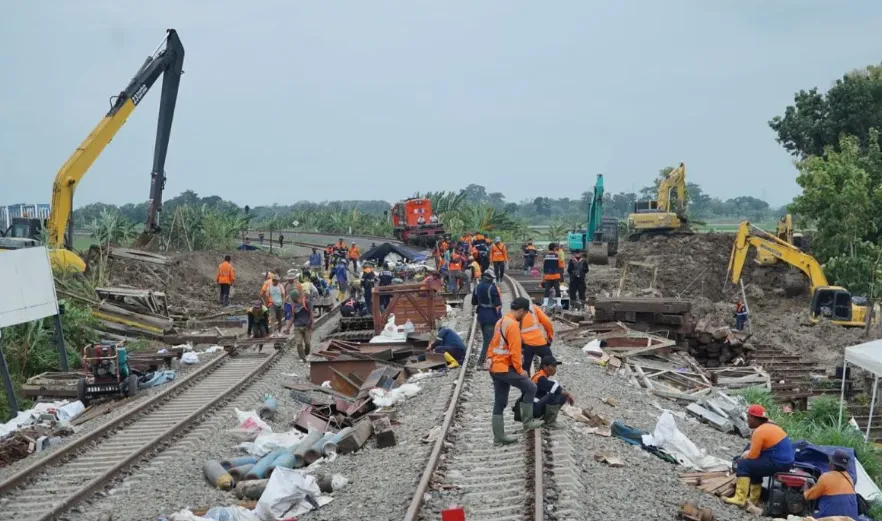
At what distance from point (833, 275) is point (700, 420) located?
25326 mm

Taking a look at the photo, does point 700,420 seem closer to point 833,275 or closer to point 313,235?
point 833,275

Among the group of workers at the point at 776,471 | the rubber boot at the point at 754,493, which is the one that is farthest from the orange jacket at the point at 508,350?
the rubber boot at the point at 754,493

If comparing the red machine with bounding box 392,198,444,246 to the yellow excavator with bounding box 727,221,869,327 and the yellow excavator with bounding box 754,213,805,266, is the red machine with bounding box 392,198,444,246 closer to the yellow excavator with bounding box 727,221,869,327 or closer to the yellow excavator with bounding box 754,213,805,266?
the yellow excavator with bounding box 727,221,869,327

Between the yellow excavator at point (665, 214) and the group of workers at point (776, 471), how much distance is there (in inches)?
1326

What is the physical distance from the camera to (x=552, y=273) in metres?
21.4

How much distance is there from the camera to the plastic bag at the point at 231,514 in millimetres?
8367

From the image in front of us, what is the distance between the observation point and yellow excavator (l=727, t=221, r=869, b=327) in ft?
89.9

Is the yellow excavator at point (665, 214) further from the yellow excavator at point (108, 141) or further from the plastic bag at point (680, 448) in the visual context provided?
the plastic bag at point (680, 448)

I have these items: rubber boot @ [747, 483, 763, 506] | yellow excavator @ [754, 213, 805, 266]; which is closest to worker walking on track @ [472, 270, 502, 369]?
rubber boot @ [747, 483, 763, 506]

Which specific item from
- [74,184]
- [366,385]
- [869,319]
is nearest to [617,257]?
[869,319]

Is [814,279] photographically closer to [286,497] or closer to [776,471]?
[776,471]

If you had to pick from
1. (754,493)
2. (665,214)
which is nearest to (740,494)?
(754,493)

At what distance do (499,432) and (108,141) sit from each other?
22.8m

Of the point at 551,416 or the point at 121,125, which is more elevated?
the point at 121,125
